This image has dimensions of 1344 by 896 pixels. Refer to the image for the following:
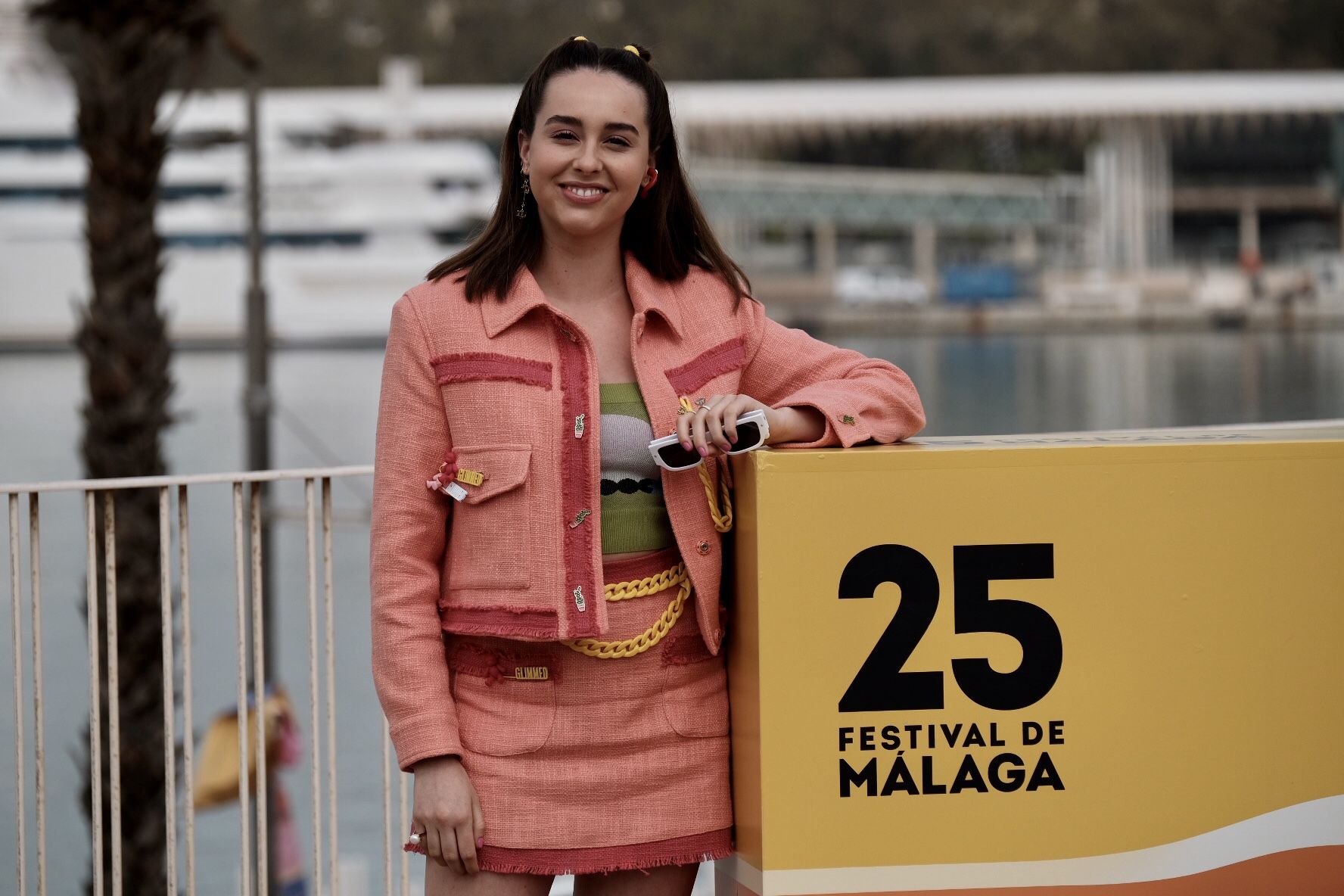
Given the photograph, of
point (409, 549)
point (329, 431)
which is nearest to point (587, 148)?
point (409, 549)

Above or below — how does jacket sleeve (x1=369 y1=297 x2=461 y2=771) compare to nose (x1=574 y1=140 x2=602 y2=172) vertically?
below

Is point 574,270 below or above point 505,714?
above

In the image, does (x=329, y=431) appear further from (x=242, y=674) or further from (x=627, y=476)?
(x=627, y=476)

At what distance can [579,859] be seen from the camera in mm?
2092

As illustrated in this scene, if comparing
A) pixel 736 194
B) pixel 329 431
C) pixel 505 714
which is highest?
Result: pixel 736 194

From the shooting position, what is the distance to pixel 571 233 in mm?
2146

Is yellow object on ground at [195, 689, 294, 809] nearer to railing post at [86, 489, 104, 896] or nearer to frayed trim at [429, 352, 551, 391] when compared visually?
railing post at [86, 489, 104, 896]

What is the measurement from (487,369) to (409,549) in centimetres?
26

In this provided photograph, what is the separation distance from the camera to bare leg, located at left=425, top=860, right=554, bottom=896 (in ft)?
6.88

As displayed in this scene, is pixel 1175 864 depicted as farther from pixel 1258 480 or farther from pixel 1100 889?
pixel 1258 480

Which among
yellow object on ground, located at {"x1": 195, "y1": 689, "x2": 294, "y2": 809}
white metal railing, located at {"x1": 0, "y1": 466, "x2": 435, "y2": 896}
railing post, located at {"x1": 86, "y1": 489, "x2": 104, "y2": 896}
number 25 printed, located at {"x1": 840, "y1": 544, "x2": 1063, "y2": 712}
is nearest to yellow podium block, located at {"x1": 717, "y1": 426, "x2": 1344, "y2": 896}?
number 25 printed, located at {"x1": 840, "y1": 544, "x2": 1063, "y2": 712}

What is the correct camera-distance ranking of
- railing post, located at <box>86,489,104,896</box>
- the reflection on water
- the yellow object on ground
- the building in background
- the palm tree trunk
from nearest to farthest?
railing post, located at <box>86,489,104,896</box> < the yellow object on ground < the palm tree trunk < the reflection on water < the building in background

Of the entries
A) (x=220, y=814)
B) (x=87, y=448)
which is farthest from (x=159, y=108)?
(x=220, y=814)

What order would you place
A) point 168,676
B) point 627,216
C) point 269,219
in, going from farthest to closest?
1. point 269,219
2. point 168,676
3. point 627,216
